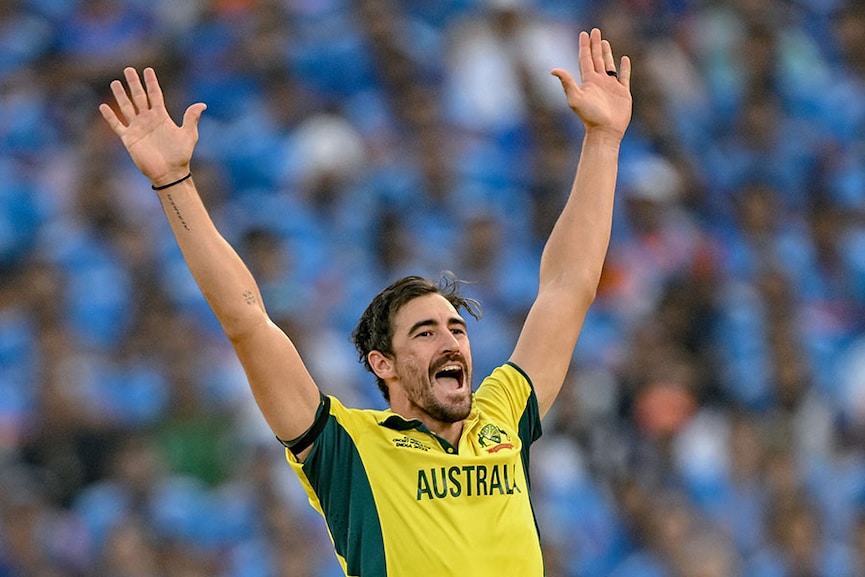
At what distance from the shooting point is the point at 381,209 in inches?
354

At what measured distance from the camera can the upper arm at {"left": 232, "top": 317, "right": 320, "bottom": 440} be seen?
4156 millimetres

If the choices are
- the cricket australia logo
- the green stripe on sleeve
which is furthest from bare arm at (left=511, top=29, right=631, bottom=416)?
the green stripe on sleeve

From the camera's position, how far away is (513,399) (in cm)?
472

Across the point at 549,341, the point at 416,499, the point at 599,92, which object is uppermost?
the point at 599,92

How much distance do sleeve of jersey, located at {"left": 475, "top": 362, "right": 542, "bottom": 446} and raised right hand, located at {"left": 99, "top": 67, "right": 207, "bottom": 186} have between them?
1.21 m

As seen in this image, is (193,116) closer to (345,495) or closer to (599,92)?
(345,495)

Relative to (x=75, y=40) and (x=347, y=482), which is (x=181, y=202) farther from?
(x=75, y=40)

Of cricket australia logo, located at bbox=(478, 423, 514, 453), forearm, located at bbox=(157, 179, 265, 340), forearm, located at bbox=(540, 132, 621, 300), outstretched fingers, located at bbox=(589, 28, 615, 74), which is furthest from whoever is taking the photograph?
outstretched fingers, located at bbox=(589, 28, 615, 74)

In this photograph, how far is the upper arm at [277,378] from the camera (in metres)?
4.16

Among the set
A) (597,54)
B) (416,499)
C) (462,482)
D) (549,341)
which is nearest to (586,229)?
(549,341)

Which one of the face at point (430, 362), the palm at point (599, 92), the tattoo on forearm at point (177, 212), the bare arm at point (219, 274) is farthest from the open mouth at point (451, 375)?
the palm at point (599, 92)

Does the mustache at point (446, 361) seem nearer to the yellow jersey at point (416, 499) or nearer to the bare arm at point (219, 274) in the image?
the yellow jersey at point (416, 499)

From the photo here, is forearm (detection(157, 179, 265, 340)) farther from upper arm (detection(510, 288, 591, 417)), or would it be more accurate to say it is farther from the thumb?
upper arm (detection(510, 288, 591, 417))

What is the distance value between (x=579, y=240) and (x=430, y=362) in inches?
30.1
